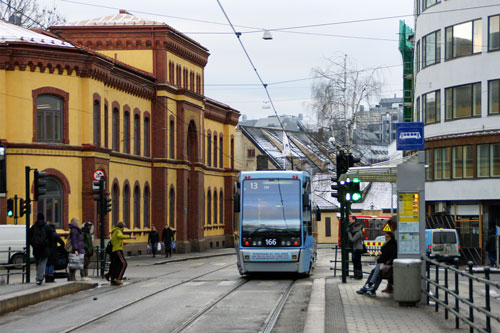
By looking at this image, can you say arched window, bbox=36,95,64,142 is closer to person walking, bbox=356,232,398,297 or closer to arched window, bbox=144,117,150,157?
arched window, bbox=144,117,150,157

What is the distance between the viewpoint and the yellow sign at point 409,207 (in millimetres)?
19781

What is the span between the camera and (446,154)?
1832 inches

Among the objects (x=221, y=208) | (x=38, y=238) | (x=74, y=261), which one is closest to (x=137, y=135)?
(x=221, y=208)

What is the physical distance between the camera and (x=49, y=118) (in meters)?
44.8

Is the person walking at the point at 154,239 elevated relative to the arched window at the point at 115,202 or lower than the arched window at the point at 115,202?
lower

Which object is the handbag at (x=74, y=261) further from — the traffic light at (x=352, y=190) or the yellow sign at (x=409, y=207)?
the yellow sign at (x=409, y=207)

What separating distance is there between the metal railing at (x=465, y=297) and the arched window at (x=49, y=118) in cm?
2874

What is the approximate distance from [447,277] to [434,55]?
106ft

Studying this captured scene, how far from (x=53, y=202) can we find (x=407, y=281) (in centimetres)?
2860

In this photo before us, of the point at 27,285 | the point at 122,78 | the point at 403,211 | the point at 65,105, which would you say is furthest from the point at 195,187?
the point at 403,211

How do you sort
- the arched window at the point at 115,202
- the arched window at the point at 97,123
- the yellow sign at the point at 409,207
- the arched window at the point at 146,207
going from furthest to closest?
the arched window at the point at 146,207 → the arched window at the point at 115,202 → the arched window at the point at 97,123 → the yellow sign at the point at 409,207

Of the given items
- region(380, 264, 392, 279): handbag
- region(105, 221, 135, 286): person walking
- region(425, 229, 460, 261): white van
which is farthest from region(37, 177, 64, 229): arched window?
region(380, 264, 392, 279): handbag

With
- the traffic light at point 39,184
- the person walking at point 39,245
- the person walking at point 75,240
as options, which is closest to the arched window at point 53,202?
the traffic light at point 39,184

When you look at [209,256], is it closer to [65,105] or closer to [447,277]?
[65,105]
